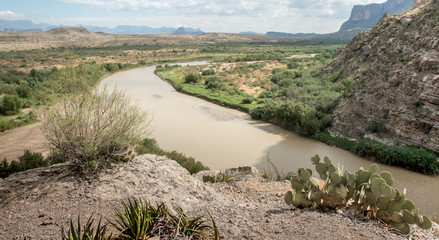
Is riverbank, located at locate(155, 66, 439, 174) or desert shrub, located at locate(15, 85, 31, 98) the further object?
desert shrub, located at locate(15, 85, 31, 98)

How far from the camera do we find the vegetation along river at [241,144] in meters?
14.9

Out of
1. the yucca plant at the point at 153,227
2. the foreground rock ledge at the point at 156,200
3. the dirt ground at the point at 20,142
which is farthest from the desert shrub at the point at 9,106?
the yucca plant at the point at 153,227

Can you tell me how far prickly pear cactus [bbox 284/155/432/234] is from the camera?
6258 millimetres

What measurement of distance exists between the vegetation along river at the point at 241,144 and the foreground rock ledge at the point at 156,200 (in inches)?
101

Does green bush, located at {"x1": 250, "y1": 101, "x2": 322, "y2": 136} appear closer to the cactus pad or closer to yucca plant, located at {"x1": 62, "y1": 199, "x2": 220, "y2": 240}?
the cactus pad

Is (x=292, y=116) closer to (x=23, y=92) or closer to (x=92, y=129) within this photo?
(x=92, y=129)

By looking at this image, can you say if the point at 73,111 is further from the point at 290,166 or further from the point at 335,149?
the point at 335,149

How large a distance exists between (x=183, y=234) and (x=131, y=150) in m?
5.25

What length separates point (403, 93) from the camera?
18828mm

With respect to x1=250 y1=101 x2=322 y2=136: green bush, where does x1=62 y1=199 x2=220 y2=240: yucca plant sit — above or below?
above

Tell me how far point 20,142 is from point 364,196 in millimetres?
20103

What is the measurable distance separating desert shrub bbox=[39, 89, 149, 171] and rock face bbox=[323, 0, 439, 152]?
15.7 m

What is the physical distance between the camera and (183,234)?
5.20m

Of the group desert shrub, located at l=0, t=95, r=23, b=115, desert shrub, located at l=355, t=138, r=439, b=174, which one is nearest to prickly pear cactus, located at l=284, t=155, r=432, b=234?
desert shrub, located at l=355, t=138, r=439, b=174
